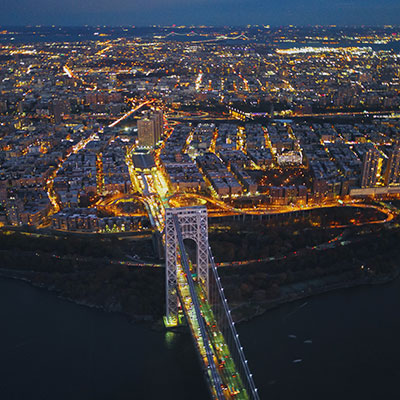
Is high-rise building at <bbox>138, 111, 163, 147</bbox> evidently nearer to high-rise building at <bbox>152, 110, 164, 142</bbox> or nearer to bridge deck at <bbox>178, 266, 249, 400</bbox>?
high-rise building at <bbox>152, 110, 164, 142</bbox>

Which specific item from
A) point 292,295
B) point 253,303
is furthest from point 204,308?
point 292,295

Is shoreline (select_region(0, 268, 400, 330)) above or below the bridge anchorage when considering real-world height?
below

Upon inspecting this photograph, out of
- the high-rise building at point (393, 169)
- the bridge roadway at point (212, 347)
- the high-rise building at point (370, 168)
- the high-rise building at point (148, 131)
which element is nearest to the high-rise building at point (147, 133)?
the high-rise building at point (148, 131)

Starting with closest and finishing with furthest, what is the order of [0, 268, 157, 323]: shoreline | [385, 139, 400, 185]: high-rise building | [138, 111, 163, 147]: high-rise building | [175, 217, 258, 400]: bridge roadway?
[175, 217, 258, 400]: bridge roadway < [0, 268, 157, 323]: shoreline < [385, 139, 400, 185]: high-rise building < [138, 111, 163, 147]: high-rise building

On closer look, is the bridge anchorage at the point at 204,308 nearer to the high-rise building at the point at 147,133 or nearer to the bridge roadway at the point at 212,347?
the bridge roadway at the point at 212,347

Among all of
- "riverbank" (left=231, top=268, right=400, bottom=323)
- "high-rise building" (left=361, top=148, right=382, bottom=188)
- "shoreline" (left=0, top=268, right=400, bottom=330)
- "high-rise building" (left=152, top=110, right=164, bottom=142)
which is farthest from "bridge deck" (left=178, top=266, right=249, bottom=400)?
"high-rise building" (left=152, top=110, right=164, bottom=142)

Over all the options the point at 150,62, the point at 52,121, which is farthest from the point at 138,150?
the point at 150,62
